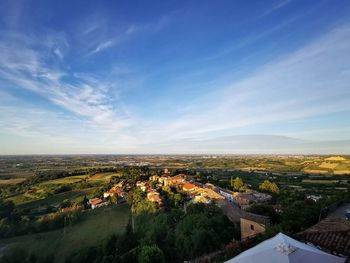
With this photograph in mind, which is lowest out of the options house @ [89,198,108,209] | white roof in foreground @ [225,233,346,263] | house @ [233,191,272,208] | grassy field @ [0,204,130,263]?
grassy field @ [0,204,130,263]

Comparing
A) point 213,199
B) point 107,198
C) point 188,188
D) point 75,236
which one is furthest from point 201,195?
point 107,198

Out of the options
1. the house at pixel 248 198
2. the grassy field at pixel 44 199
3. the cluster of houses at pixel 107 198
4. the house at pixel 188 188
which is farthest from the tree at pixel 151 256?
the grassy field at pixel 44 199

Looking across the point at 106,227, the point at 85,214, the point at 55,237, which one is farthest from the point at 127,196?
the point at 55,237

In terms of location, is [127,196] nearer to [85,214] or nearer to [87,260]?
[85,214]

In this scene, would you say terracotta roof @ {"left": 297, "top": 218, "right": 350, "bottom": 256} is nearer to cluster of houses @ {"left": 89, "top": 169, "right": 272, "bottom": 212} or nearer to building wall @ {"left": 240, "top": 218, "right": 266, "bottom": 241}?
building wall @ {"left": 240, "top": 218, "right": 266, "bottom": 241}

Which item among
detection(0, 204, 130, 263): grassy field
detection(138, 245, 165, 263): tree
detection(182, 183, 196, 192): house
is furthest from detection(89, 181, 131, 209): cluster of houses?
detection(138, 245, 165, 263): tree
